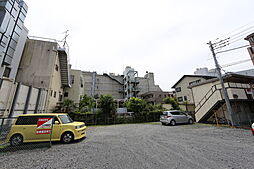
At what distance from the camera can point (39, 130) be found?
5.77 m

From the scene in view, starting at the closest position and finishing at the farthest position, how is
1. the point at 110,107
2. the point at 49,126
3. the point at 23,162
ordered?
the point at 23,162 < the point at 49,126 < the point at 110,107

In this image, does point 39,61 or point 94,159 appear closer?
point 94,159

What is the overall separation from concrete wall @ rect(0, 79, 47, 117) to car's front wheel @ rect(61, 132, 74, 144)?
7.06 m

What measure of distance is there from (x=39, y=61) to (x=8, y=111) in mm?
7588

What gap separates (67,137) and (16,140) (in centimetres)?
250

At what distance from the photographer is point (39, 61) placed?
14203 millimetres

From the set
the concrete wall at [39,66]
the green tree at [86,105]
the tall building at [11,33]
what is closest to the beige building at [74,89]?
the green tree at [86,105]

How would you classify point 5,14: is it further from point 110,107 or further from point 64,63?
point 110,107

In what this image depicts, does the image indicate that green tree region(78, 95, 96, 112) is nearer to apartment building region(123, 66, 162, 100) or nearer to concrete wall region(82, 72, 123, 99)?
concrete wall region(82, 72, 123, 99)

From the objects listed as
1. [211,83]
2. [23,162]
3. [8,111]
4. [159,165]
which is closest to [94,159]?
[159,165]

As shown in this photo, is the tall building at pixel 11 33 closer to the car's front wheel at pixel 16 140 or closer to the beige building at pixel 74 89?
the car's front wheel at pixel 16 140

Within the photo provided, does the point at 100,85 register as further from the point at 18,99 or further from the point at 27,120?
the point at 27,120

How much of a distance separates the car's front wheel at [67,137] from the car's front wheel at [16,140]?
6.73 ft

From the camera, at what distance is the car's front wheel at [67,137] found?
20.0ft
